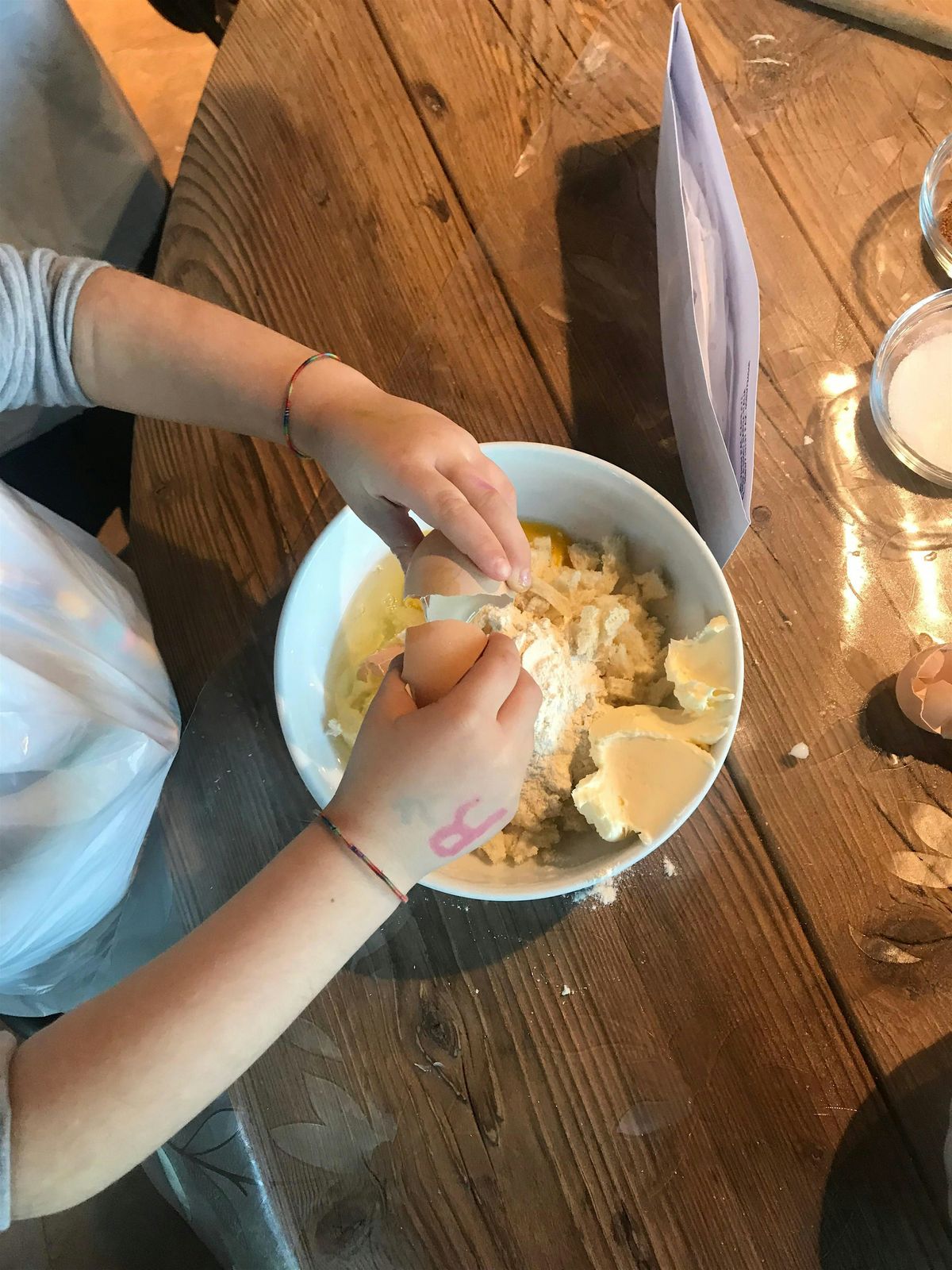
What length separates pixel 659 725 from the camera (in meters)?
0.49

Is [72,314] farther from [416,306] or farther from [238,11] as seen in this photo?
[238,11]

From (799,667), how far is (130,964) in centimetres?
52

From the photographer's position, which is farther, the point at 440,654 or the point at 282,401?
the point at 282,401

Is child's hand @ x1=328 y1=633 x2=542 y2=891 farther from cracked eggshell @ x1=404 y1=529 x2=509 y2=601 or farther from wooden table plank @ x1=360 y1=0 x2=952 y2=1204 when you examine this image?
wooden table plank @ x1=360 y1=0 x2=952 y2=1204

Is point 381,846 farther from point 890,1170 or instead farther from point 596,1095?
point 890,1170

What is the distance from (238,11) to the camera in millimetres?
703

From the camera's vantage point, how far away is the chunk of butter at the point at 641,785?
461 millimetres

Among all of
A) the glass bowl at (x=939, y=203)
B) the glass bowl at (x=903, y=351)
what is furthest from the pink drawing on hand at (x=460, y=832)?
the glass bowl at (x=939, y=203)

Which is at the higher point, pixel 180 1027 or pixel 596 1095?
pixel 180 1027

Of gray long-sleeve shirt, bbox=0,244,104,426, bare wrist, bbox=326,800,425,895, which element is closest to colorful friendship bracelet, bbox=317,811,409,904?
bare wrist, bbox=326,800,425,895

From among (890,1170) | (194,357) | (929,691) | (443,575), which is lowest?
(890,1170)

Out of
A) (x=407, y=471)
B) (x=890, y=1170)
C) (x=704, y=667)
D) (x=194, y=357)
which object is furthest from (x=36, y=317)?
(x=890, y=1170)

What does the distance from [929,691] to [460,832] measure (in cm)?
30

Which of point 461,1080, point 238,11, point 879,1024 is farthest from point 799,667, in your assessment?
point 238,11
